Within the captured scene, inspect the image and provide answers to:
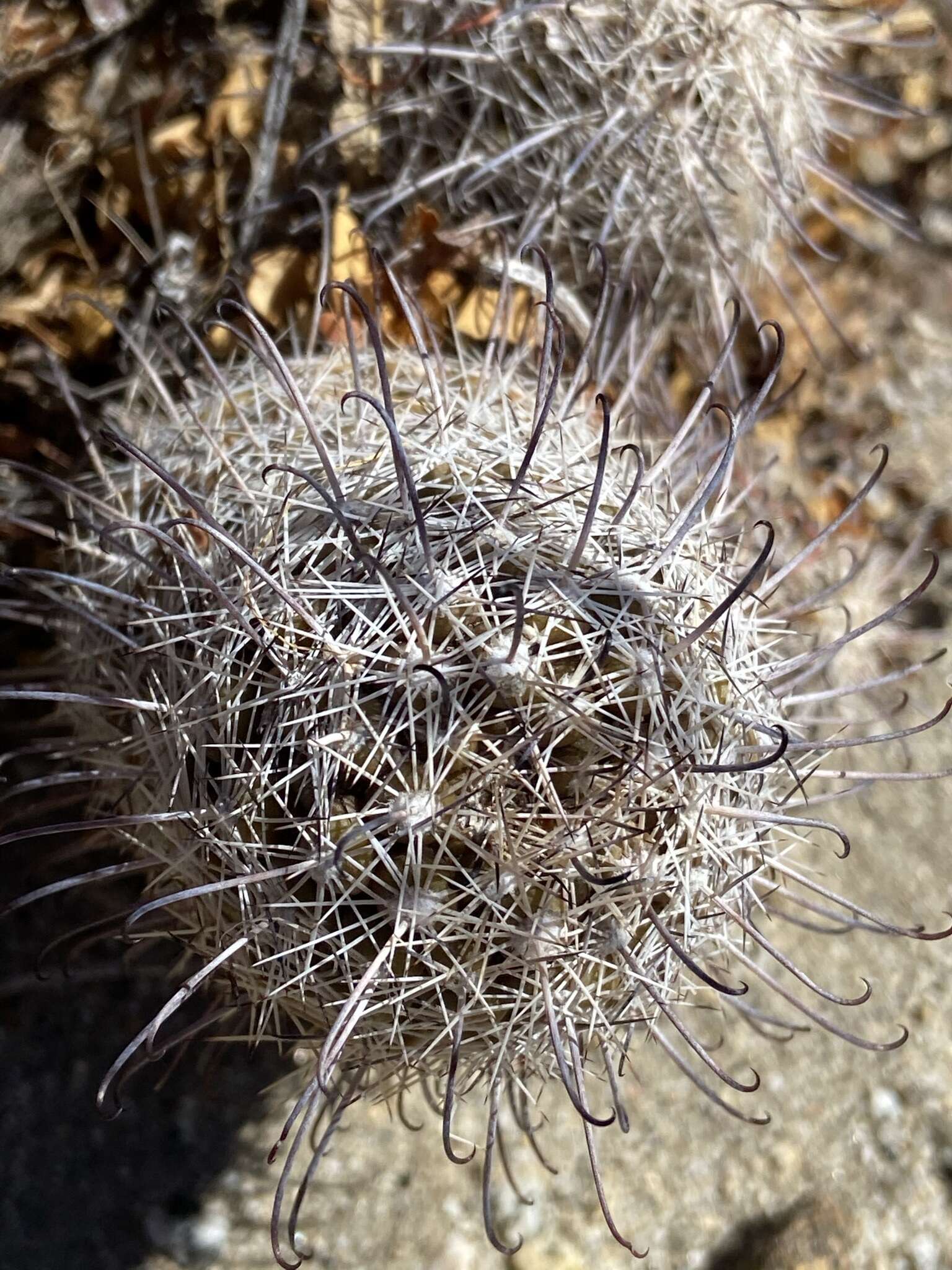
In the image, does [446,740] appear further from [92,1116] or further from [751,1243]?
[751,1243]

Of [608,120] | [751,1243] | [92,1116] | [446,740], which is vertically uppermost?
[608,120]

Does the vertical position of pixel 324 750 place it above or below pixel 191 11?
below

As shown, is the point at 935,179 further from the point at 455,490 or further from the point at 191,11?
the point at 455,490

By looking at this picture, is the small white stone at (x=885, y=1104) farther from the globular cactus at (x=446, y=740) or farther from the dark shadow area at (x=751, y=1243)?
the globular cactus at (x=446, y=740)

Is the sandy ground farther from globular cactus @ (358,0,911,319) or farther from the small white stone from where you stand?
globular cactus @ (358,0,911,319)

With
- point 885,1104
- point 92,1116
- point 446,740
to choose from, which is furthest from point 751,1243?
point 446,740

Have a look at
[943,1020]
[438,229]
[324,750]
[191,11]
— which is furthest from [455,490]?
[943,1020]

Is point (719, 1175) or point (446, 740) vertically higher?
point (446, 740)
